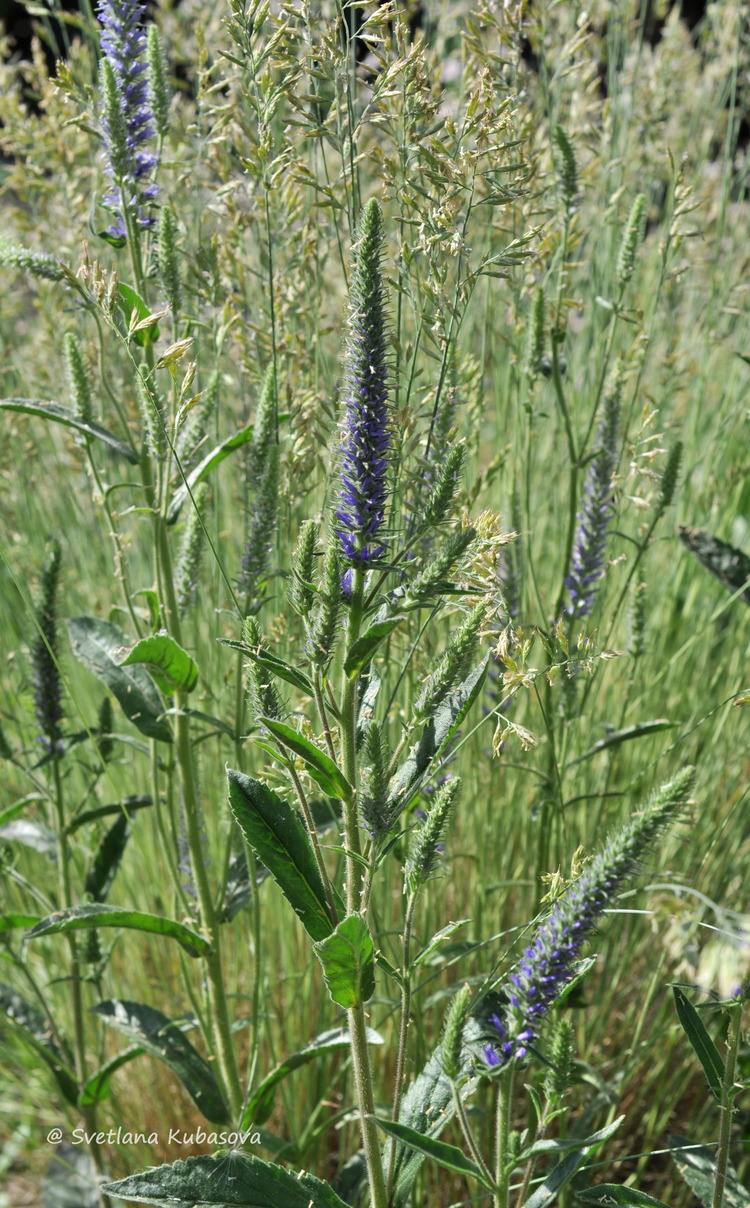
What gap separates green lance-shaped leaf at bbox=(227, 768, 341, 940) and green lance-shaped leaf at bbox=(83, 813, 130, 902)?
2.17 feet

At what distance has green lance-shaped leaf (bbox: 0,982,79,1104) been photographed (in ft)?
5.09

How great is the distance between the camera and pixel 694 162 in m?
3.03

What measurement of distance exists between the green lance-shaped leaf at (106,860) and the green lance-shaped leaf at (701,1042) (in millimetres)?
914

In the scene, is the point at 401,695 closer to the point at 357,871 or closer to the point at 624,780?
the point at 357,871

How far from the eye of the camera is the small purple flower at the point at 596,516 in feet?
5.29

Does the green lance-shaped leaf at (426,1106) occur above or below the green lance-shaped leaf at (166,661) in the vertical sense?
below

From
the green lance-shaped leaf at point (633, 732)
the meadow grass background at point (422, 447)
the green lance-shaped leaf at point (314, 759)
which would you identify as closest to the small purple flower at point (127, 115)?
the meadow grass background at point (422, 447)

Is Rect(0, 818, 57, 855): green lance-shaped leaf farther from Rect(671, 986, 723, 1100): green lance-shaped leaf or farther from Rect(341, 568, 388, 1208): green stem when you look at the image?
Rect(671, 986, 723, 1100): green lance-shaped leaf

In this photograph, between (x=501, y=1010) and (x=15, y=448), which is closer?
(x=501, y=1010)

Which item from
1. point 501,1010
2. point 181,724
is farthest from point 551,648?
point 181,724

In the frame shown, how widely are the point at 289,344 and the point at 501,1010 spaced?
3.44 ft

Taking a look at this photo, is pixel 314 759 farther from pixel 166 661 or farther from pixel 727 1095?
pixel 727 1095

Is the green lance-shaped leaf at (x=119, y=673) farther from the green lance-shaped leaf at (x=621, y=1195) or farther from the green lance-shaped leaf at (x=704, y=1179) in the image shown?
the green lance-shaped leaf at (x=704, y=1179)

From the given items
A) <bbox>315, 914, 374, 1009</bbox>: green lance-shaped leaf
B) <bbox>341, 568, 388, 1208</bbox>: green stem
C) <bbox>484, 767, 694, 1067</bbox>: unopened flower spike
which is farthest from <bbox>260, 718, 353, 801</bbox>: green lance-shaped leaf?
<bbox>484, 767, 694, 1067</bbox>: unopened flower spike
